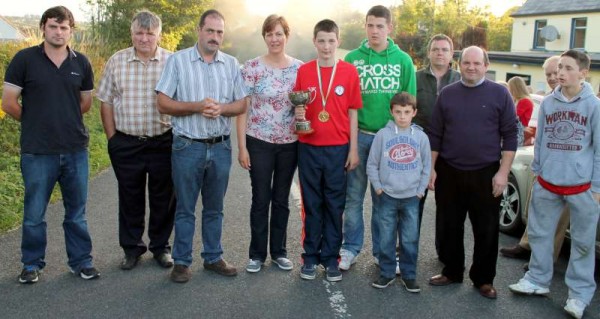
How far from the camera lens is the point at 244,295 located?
474cm

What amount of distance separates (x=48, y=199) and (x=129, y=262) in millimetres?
877

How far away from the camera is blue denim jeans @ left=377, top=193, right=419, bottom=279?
4.97 meters

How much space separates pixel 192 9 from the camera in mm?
26812

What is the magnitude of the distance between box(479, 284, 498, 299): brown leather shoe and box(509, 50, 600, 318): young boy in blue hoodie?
0.54 m

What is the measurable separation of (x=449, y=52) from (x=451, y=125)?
1.02 meters

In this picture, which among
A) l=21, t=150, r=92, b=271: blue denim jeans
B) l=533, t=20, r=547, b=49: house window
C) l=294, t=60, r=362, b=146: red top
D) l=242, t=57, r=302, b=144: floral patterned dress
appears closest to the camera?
l=21, t=150, r=92, b=271: blue denim jeans

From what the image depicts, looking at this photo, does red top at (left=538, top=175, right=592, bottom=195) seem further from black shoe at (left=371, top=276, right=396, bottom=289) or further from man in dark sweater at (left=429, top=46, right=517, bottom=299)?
black shoe at (left=371, top=276, right=396, bottom=289)

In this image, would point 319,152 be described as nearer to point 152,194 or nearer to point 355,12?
point 152,194

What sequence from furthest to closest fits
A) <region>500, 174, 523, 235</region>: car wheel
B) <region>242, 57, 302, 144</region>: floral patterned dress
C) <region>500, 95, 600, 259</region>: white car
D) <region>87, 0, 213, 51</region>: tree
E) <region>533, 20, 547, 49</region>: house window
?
1. <region>533, 20, 547, 49</region>: house window
2. <region>87, 0, 213, 51</region>: tree
3. <region>500, 174, 523, 235</region>: car wheel
4. <region>500, 95, 600, 259</region>: white car
5. <region>242, 57, 302, 144</region>: floral patterned dress

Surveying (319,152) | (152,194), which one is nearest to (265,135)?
(319,152)

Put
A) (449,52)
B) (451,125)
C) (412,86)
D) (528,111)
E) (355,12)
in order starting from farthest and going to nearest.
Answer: (355,12)
(528,111)
(449,52)
(412,86)
(451,125)

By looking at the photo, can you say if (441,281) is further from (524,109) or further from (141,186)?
(524,109)

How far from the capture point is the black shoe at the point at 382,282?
16.3 feet

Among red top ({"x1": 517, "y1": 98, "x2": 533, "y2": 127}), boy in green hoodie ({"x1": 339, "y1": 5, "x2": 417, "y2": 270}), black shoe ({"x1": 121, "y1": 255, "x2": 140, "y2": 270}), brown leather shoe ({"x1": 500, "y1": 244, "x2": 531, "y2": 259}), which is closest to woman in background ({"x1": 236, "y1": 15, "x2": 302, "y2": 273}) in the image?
boy in green hoodie ({"x1": 339, "y1": 5, "x2": 417, "y2": 270})
